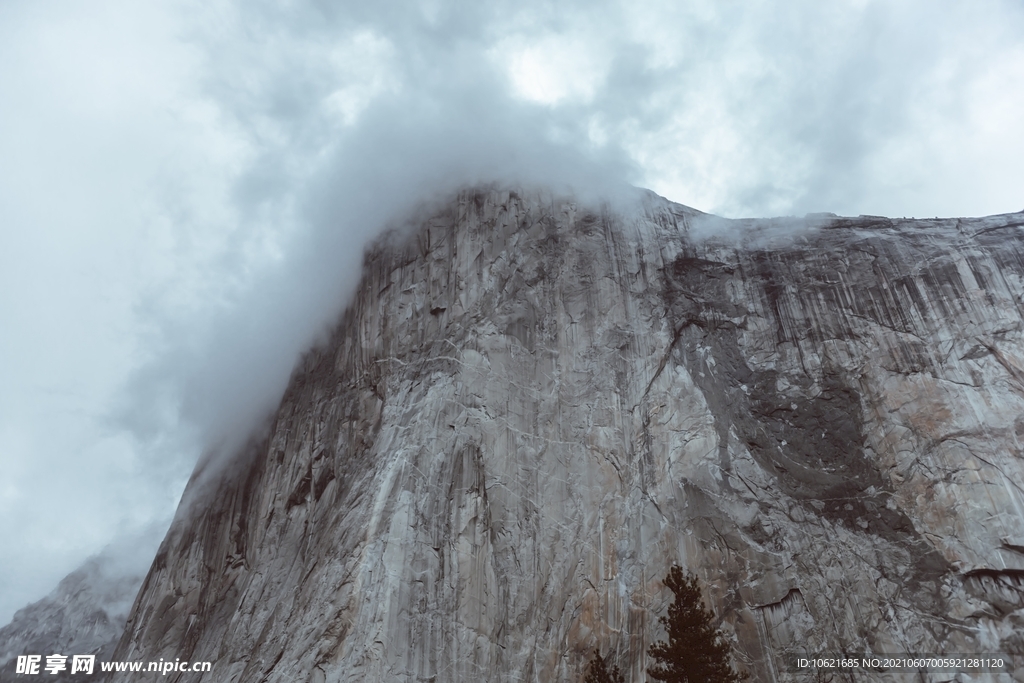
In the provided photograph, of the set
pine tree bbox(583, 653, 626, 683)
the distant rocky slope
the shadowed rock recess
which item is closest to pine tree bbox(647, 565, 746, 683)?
pine tree bbox(583, 653, 626, 683)

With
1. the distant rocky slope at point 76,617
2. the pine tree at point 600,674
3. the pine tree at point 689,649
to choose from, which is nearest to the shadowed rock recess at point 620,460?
the pine tree at point 600,674

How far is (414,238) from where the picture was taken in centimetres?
3066

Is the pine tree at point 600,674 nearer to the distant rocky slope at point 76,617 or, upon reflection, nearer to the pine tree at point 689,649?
the pine tree at point 689,649

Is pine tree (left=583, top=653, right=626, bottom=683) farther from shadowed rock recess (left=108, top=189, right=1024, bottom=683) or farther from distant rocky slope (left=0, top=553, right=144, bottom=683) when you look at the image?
distant rocky slope (left=0, top=553, right=144, bottom=683)

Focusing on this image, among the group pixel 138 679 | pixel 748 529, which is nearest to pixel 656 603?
pixel 748 529

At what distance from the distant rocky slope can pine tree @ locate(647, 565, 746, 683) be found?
42.5 meters

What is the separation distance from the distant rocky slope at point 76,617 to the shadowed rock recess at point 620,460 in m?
22.3

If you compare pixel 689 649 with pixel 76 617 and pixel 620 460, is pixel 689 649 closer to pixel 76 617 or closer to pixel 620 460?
pixel 620 460

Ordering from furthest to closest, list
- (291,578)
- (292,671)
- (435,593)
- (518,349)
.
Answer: (518,349)
(291,578)
(435,593)
(292,671)

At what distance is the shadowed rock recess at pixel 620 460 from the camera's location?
799 inches

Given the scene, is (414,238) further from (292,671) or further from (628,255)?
(292,671)

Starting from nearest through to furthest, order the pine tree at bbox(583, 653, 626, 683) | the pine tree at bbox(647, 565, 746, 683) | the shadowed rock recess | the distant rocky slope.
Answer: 1. the pine tree at bbox(647, 565, 746, 683)
2. the pine tree at bbox(583, 653, 626, 683)
3. the shadowed rock recess
4. the distant rocky slope

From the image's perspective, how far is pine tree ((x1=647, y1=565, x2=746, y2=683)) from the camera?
1761cm

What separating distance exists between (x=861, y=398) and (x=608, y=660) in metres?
12.0
